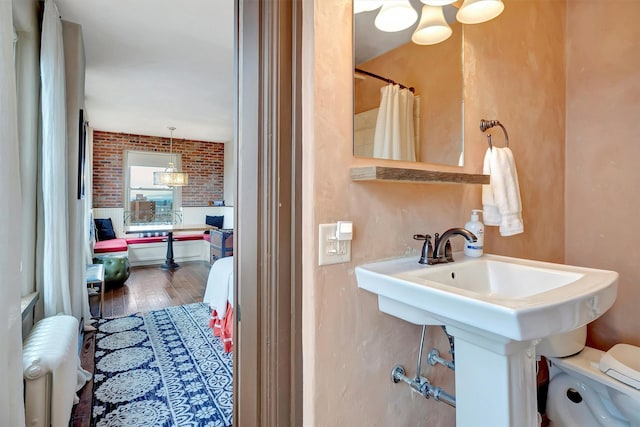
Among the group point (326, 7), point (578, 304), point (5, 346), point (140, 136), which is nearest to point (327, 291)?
point (578, 304)

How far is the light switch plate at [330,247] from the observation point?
917 mm

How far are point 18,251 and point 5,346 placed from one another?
0.31 m

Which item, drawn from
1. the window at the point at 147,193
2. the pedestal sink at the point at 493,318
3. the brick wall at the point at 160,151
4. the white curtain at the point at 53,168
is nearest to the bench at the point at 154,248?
the window at the point at 147,193

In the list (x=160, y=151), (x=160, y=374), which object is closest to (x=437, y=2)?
(x=160, y=374)

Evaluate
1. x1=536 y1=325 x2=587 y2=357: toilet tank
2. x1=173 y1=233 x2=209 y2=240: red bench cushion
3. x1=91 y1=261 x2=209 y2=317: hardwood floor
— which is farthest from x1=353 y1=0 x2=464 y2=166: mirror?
x1=173 y1=233 x2=209 y2=240: red bench cushion

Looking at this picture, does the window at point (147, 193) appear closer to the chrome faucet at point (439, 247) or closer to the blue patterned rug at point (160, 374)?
the blue patterned rug at point (160, 374)

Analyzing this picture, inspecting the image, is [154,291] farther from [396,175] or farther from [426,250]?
[396,175]

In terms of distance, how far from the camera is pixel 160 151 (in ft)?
21.0

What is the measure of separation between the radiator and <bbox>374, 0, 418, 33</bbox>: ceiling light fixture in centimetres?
193

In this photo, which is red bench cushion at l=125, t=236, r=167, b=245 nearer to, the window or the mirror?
the window

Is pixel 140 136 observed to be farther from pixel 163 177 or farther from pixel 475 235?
pixel 475 235

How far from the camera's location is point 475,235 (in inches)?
47.9

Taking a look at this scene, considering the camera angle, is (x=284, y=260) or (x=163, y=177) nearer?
(x=284, y=260)

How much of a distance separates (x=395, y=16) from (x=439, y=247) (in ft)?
2.82
